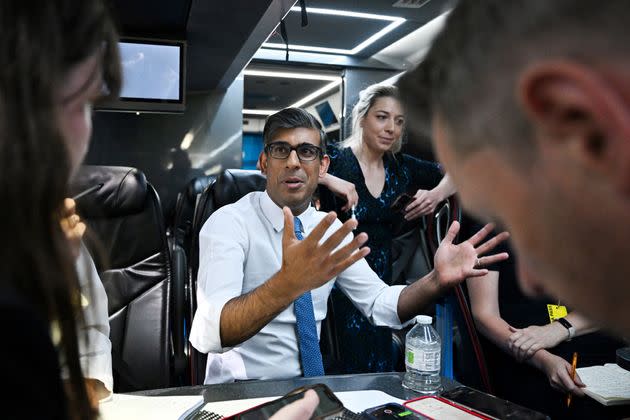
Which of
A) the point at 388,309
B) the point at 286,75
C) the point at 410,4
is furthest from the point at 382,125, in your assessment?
the point at 286,75

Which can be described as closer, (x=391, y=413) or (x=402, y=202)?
(x=391, y=413)

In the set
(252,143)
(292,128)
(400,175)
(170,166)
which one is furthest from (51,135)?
(252,143)

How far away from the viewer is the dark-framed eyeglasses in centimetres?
170

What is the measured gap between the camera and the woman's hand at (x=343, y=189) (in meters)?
1.98

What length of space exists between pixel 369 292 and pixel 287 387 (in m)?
0.66

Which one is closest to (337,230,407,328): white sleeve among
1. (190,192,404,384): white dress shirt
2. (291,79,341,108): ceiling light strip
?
(190,192,404,384): white dress shirt

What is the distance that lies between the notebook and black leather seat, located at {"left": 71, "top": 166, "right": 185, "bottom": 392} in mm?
1247

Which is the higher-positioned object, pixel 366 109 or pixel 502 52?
pixel 366 109

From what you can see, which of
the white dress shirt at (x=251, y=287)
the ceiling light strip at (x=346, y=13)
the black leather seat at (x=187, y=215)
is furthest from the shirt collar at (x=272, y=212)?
the ceiling light strip at (x=346, y=13)

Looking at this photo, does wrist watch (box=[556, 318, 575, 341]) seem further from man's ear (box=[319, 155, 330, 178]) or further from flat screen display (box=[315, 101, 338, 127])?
flat screen display (box=[315, 101, 338, 127])

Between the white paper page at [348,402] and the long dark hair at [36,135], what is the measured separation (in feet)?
2.15

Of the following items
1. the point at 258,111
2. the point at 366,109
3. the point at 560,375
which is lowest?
the point at 560,375

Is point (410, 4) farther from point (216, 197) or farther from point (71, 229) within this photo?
point (71, 229)

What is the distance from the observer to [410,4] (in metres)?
4.18
